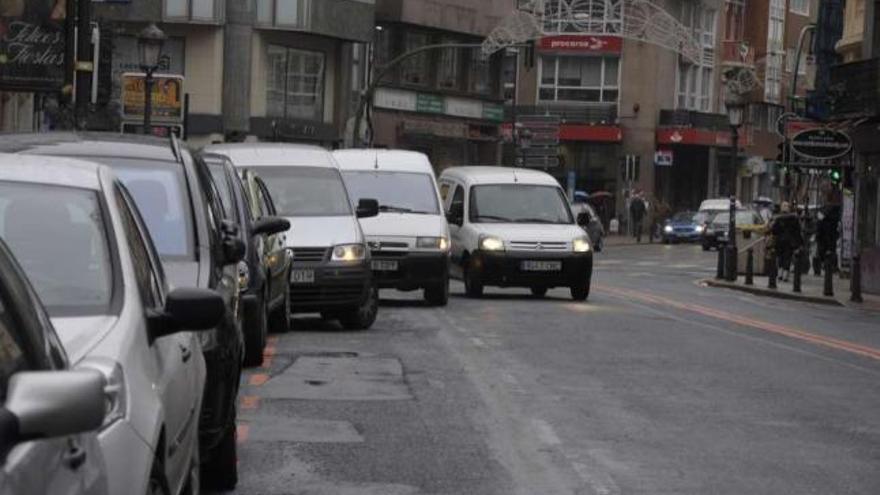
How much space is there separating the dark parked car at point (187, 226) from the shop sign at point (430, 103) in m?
53.0

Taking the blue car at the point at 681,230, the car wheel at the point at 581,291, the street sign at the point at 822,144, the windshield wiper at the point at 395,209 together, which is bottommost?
the blue car at the point at 681,230

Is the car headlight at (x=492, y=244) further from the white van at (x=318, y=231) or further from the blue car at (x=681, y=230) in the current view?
the blue car at (x=681, y=230)

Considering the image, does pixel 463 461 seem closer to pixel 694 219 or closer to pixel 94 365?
pixel 94 365

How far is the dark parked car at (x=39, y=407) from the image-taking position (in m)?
3.35

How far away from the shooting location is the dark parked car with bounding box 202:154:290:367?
1360 centimetres

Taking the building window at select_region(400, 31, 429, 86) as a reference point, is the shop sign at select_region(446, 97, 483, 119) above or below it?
below

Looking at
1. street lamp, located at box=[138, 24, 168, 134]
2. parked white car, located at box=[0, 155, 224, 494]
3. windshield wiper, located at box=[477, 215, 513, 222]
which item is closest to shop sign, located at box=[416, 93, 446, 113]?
street lamp, located at box=[138, 24, 168, 134]

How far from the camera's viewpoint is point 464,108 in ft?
217

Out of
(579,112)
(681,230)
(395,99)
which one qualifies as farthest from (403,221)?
(579,112)

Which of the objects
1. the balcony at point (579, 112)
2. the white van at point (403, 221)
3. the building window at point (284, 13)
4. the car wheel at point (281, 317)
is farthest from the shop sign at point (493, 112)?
the car wheel at point (281, 317)

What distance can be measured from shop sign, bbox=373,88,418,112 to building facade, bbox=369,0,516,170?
34 millimetres

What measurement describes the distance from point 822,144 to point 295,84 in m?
23.4

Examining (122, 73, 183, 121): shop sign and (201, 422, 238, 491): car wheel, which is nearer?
(201, 422, 238, 491): car wheel

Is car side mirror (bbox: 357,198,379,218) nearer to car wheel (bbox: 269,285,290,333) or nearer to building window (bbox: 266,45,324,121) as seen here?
car wheel (bbox: 269,285,290,333)
